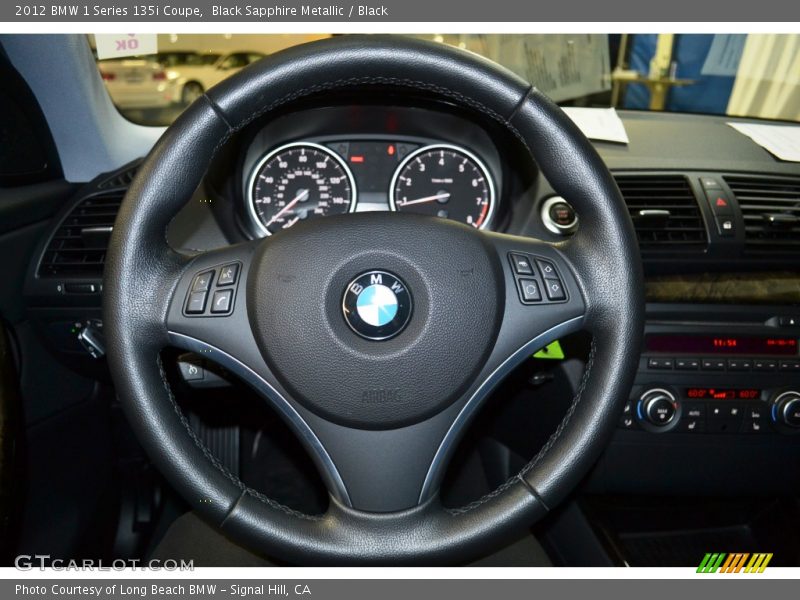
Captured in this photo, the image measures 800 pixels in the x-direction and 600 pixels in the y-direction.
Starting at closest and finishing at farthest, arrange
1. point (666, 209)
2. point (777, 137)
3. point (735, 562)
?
point (666, 209) → point (735, 562) → point (777, 137)

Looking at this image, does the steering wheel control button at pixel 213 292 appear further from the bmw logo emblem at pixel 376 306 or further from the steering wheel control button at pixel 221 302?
the bmw logo emblem at pixel 376 306

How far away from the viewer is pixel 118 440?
1836 mm

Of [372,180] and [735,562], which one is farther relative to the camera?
[735,562]

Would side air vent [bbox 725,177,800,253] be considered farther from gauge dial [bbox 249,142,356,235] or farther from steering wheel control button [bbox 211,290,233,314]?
steering wheel control button [bbox 211,290,233,314]

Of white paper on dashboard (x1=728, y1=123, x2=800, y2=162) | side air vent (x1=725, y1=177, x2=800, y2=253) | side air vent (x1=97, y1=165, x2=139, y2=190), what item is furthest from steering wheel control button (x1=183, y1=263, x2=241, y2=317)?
white paper on dashboard (x1=728, y1=123, x2=800, y2=162)

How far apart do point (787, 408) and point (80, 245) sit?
59.5 inches

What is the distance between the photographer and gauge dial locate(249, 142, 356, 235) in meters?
1.42

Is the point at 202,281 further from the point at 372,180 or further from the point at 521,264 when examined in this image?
the point at 372,180

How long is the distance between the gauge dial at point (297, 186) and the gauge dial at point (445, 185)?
0.11 meters

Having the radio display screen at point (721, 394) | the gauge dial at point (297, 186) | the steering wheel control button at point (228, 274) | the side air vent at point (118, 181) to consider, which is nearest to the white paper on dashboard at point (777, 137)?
the radio display screen at point (721, 394)

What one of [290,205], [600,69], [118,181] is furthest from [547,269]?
[600,69]

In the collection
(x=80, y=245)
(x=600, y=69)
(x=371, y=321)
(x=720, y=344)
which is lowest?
(x=720, y=344)

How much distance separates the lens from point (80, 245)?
1.51 metres

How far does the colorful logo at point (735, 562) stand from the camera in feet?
5.32
